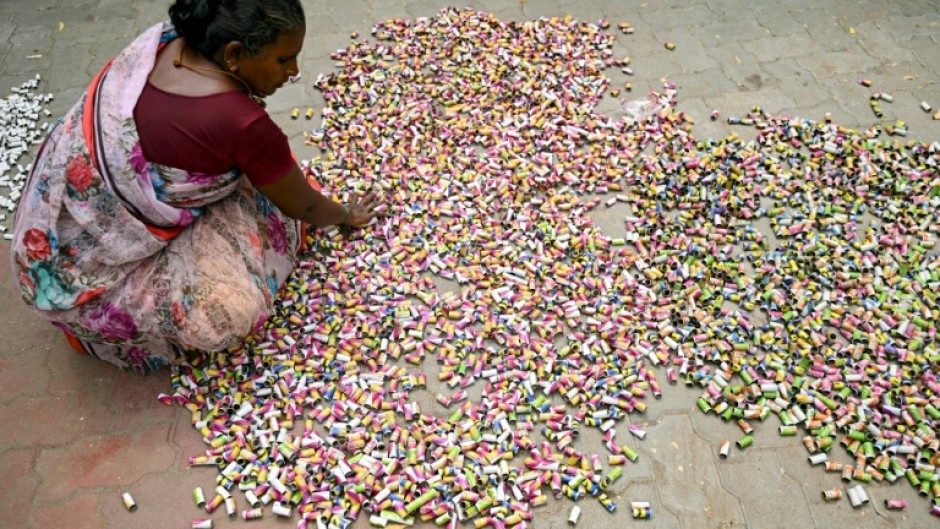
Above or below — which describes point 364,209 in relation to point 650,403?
above

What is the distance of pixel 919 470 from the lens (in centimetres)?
313

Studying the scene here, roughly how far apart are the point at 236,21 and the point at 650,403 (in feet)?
8.46

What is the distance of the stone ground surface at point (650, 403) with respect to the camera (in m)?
3.04

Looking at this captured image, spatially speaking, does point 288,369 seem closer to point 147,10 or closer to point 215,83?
point 215,83

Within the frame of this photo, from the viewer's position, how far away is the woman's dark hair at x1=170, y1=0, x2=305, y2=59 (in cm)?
256

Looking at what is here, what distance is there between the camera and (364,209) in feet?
13.2

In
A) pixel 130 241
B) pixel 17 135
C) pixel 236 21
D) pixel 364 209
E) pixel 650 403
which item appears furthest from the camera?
pixel 17 135

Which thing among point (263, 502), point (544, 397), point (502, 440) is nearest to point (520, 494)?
point (502, 440)

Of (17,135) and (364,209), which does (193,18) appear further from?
(17,135)

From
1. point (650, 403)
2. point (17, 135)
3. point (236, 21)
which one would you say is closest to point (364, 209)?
point (236, 21)

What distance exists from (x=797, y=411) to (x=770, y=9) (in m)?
3.79

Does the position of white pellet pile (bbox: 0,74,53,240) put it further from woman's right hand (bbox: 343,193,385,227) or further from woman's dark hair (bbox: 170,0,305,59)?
woman's dark hair (bbox: 170,0,305,59)

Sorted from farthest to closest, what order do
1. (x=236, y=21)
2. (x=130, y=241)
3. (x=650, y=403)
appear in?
(x=650, y=403)
(x=130, y=241)
(x=236, y=21)

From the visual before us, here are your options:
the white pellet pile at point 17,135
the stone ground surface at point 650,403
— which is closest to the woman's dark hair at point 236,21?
the stone ground surface at point 650,403
